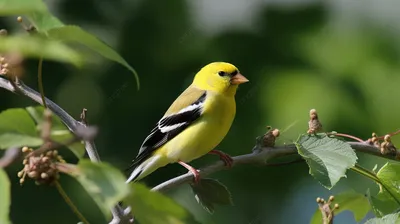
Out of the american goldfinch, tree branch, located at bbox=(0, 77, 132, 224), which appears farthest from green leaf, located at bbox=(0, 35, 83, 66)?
the american goldfinch

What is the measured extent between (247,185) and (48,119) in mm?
3720

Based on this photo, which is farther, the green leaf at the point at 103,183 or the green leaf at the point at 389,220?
the green leaf at the point at 389,220

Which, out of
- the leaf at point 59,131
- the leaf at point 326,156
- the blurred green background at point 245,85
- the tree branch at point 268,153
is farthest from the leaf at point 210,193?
the blurred green background at point 245,85

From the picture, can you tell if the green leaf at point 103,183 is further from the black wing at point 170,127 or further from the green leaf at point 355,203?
the black wing at point 170,127

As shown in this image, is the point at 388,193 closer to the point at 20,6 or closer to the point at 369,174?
the point at 369,174

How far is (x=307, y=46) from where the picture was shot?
14.1ft

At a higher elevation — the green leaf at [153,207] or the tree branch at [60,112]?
the green leaf at [153,207]

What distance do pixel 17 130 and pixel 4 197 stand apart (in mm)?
103

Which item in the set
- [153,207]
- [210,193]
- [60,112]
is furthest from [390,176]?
[153,207]

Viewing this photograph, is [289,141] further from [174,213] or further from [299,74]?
[299,74]

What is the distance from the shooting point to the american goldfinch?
203 cm

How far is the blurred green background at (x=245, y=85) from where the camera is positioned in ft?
12.1

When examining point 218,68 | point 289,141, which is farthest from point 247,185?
point 289,141

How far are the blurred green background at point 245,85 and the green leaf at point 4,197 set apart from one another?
9.42 ft
